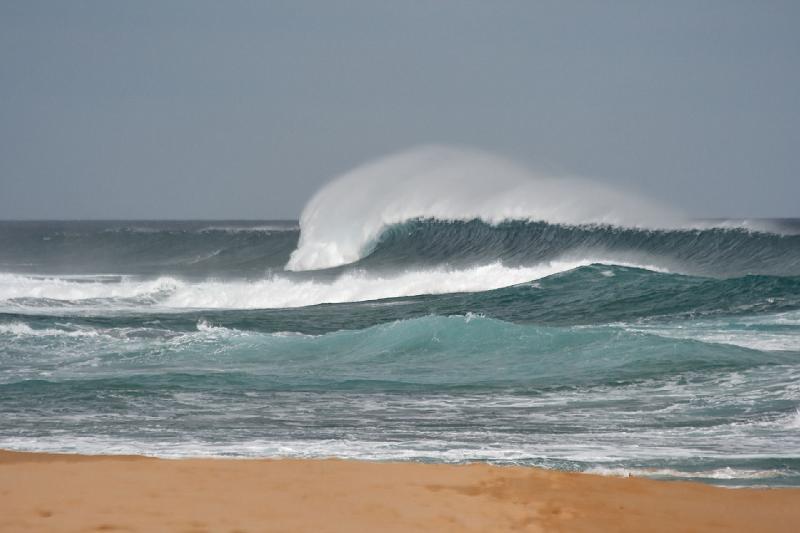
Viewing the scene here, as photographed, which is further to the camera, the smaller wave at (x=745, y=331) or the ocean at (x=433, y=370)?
the smaller wave at (x=745, y=331)

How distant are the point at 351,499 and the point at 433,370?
7.08 meters

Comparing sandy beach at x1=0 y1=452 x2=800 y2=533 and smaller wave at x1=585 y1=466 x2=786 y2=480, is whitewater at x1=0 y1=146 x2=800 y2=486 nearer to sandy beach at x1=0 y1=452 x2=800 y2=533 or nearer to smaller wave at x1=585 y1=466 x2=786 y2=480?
smaller wave at x1=585 y1=466 x2=786 y2=480

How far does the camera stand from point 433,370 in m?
12.5

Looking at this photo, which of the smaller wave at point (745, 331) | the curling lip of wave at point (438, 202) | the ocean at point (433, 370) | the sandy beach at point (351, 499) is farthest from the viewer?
the curling lip of wave at point (438, 202)

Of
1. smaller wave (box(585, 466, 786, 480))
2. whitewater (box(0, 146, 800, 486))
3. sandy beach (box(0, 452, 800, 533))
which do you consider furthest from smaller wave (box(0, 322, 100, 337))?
smaller wave (box(585, 466, 786, 480))

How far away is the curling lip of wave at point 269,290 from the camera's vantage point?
26.1 metres

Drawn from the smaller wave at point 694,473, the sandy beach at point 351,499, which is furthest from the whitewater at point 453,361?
the sandy beach at point 351,499

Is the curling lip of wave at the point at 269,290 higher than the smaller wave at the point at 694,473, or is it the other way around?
the smaller wave at the point at 694,473

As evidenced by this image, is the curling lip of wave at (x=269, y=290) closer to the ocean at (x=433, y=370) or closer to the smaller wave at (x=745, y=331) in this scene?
the ocean at (x=433, y=370)

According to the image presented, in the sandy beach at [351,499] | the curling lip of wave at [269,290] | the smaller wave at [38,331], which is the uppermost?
the sandy beach at [351,499]

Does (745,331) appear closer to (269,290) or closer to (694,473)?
(694,473)

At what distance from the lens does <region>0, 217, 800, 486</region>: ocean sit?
7793 millimetres

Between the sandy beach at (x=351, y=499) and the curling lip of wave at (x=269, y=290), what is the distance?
63.4 ft

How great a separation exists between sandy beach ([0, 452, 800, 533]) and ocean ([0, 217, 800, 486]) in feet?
3.06
